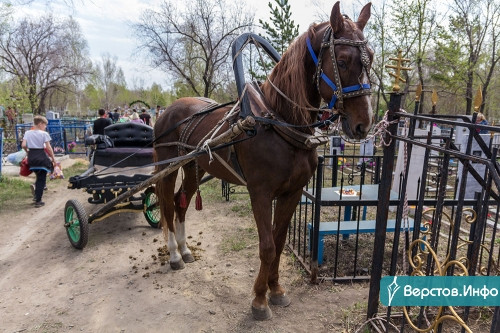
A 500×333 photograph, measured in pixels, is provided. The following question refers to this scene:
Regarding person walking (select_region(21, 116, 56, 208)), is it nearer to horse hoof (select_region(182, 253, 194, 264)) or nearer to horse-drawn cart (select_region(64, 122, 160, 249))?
horse-drawn cart (select_region(64, 122, 160, 249))

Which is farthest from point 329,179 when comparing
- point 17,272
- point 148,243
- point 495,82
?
point 495,82

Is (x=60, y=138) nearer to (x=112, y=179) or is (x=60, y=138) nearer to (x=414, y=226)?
(x=112, y=179)

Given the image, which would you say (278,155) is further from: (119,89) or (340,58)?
(119,89)

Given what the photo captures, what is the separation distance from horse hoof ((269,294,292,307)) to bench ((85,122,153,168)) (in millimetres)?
3468

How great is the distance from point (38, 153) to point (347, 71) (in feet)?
21.1

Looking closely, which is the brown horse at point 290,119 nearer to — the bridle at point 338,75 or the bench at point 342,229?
the bridle at point 338,75

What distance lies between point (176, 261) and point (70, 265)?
4.42ft

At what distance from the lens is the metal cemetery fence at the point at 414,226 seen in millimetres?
1716

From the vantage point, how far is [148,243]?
4602mm

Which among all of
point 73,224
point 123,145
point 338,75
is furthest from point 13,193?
→ point 338,75

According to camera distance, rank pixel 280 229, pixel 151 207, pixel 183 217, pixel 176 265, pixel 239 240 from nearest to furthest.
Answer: pixel 280 229 → pixel 176 265 → pixel 183 217 → pixel 239 240 → pixel 151 207

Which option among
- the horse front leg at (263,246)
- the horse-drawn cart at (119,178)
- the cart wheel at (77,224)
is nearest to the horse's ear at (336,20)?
the horse-drawn cart at (119,178)

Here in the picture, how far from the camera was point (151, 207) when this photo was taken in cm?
489

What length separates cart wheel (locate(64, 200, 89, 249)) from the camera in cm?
412
